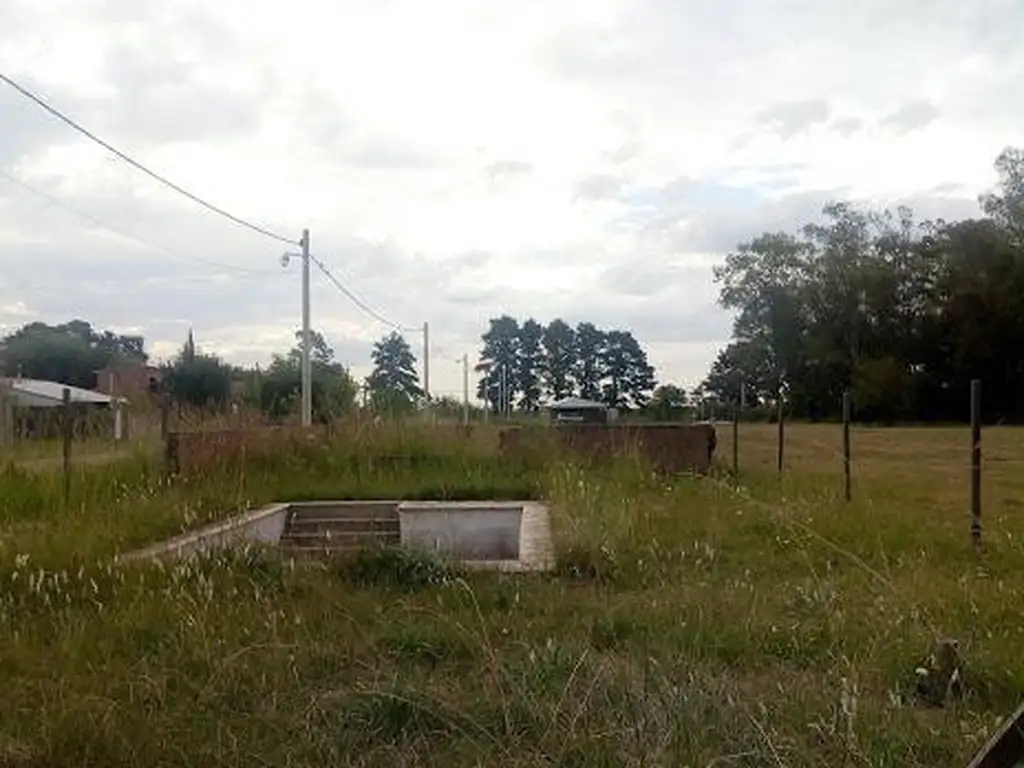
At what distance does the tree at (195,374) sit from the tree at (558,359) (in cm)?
3142

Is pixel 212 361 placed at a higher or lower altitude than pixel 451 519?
higher

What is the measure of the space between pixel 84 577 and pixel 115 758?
2640 mm

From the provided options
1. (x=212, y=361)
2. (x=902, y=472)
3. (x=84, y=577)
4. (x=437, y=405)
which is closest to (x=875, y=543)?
(x=84, y=577)

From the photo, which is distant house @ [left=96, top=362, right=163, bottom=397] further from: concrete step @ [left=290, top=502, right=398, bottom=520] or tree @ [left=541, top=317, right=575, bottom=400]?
tree @ [left=541, top=317, right=575, bottom=400]

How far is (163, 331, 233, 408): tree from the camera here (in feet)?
114

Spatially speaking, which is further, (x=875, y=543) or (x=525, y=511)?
(x=525, y=511)

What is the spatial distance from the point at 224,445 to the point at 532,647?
30.8ft

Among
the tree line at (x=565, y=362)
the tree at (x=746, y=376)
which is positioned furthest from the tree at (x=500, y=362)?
the tree at (x=746, y=376)

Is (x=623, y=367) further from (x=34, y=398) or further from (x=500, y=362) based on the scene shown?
(x=34, y=398)

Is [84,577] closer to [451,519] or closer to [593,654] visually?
[593,654]

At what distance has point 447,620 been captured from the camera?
479 cm

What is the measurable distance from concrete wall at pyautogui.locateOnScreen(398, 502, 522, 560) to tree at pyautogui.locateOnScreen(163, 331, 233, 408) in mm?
23549

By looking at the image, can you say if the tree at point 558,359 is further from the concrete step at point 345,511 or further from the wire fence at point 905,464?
the concrete step at point 345,511

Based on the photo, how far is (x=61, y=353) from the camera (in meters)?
55.8
